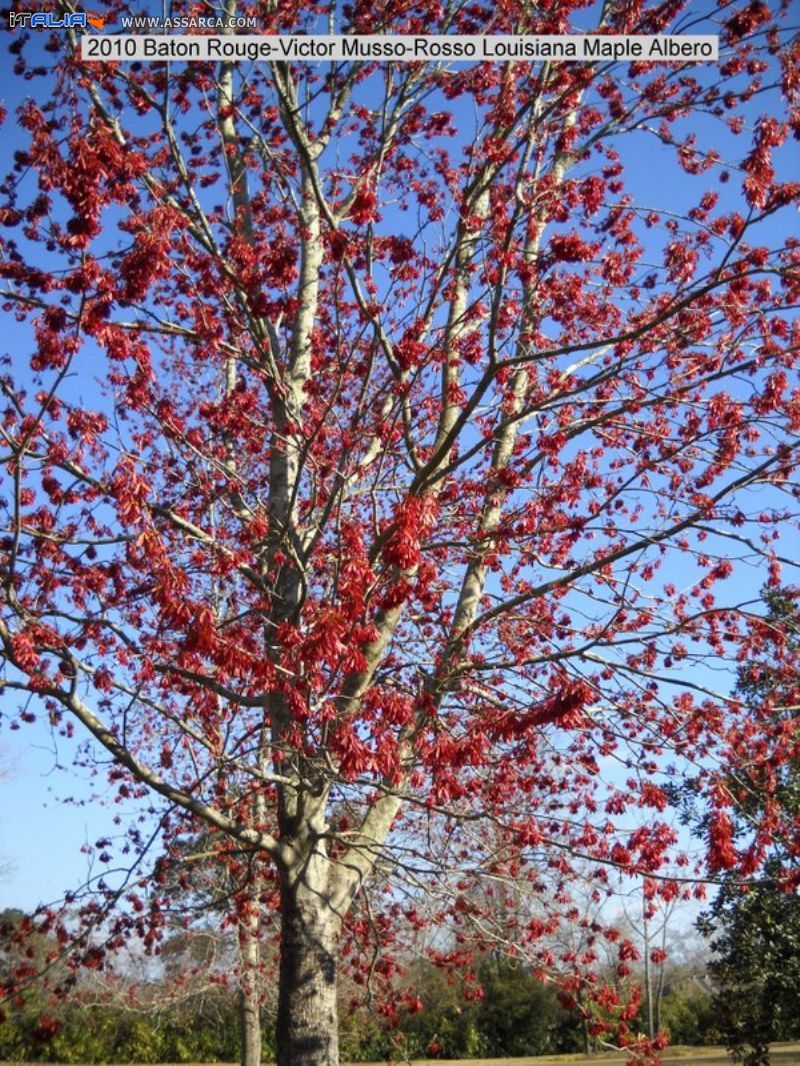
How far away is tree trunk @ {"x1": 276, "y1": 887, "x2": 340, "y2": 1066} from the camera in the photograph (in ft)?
18.3

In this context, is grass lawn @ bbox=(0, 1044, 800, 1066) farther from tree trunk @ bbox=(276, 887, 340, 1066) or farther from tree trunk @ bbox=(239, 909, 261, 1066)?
tree trunk @ bbox=(276, 887, 340, 1066)

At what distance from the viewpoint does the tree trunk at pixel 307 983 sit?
5.57 metres

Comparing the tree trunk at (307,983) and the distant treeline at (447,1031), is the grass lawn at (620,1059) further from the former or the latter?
the tree trunk at (307,983)

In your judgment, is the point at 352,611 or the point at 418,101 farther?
the point at 418,101

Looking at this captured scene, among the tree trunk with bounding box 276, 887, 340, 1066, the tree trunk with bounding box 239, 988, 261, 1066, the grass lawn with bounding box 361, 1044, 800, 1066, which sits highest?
the tree trunk with bounding box 276, 887, 340, 1066

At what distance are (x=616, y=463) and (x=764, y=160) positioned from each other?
281 cm

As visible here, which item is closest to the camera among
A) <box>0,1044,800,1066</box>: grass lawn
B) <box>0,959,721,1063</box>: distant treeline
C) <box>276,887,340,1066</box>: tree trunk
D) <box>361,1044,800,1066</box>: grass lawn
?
<box>276,887,340,1066</box>: tree trunk

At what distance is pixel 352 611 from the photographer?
189 inches

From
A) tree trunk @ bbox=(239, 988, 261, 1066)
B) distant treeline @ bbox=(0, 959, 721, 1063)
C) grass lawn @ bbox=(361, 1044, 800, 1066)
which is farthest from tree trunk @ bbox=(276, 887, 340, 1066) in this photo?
distant treeline @ bbox=(0, 959, 721, 1063)

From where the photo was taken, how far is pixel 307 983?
5.67 m

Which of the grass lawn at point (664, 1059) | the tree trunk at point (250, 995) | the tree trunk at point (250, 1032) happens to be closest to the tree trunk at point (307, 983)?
the tree trunk at point (250, 995)

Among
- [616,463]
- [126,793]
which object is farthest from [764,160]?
[126,793]

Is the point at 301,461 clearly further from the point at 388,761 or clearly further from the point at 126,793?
the point at 126,793

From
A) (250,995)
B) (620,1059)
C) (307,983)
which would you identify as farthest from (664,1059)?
(307,983)
